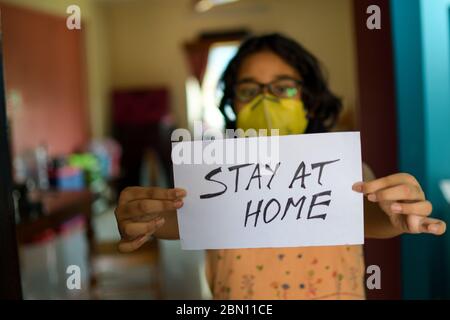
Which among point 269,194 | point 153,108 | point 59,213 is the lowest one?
point 59,213

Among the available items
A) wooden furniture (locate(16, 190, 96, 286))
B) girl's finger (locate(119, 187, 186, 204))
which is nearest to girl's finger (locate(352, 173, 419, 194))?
girl's finger (locate(119, 187, 186, 204))

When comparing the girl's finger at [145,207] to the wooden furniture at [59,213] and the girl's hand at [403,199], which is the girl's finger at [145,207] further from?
the wooden furniture at [59,213]

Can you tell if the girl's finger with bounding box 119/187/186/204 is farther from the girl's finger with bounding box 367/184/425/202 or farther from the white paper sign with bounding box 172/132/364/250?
the girl's finger with bounding box 367/184/425/202

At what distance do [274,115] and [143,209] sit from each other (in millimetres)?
252

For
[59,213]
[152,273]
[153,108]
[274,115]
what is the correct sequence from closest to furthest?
[274,115] < [152,273] < [59,213] < [153,108]

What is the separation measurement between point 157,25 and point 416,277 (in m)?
5.33

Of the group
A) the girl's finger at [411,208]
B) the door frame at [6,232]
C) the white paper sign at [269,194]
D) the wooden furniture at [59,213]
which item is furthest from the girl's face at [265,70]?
the wooden furniture at [59,213]

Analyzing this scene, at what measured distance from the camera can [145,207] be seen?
669 mm

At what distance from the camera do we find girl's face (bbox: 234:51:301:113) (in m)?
0.80

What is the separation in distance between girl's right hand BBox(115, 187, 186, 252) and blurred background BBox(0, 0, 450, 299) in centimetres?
9

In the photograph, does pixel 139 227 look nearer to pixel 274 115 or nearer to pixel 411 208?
pixel 274 115

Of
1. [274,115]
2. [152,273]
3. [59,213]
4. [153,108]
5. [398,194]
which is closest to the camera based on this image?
[398,194]

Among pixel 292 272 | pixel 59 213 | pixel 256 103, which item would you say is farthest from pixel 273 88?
pixel 59 213
